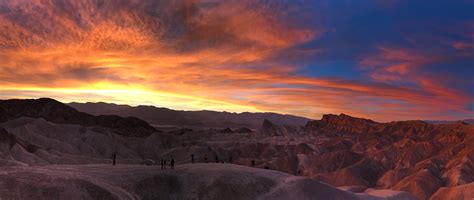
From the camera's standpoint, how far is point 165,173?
7600 cm

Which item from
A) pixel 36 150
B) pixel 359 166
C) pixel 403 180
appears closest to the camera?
pixel 36 150

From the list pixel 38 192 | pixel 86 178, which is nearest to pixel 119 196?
pixel 86 178

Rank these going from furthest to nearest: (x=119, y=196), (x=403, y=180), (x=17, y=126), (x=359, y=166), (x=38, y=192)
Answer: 1. (x=17, y=126)
2. (x=359, y=166)
3. (x=403, y=180)
4. (x=119, y=196)
5. (x=38, y=192)

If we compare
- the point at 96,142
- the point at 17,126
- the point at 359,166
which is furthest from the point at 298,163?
the point at 17,126

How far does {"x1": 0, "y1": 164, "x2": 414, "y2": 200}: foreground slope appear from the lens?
5869 cm

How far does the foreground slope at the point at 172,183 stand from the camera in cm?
5869

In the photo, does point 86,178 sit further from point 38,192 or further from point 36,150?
point 36,150

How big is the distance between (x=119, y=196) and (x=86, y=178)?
561cm

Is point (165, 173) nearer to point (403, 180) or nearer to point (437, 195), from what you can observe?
point (437, 195)

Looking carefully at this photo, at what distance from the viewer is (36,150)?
14362cm

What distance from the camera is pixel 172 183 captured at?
74.4 metres

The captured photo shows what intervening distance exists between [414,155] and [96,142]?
12800cm

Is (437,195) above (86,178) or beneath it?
beneath

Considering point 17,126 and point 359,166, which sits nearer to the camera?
point 359,166
